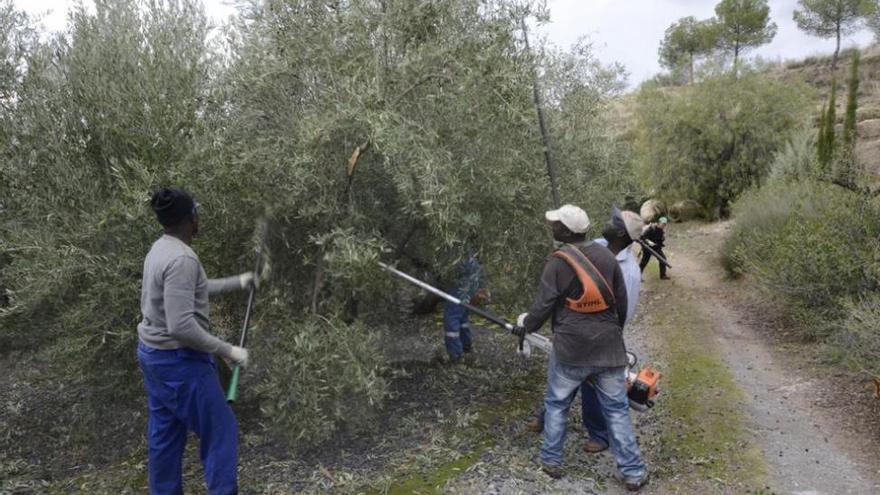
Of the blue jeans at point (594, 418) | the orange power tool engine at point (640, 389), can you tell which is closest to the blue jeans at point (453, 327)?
the blue jeans at point (594, 418)

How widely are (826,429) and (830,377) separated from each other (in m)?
1.94

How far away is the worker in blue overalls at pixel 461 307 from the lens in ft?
23.6

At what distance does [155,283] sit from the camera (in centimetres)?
415

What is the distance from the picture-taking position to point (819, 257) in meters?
9.63

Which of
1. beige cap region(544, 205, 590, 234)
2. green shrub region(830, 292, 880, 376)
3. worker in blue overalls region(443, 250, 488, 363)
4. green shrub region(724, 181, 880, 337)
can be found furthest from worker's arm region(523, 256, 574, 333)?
green shrub region(724, 181, 880, 337)

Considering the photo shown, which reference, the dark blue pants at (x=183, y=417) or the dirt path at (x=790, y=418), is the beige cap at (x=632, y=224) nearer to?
the dirt path at (x=790, y=418)

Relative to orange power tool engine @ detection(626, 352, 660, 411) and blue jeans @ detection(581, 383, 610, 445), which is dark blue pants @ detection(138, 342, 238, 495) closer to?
blue jeans @ detection(581, 383, 610, 445)

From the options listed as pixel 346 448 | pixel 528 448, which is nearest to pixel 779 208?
pixel 528 448

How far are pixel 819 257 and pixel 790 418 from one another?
3576 mm

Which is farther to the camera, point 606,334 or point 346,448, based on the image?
point 346,448

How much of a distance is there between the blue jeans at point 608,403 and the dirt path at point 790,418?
134 centimetres

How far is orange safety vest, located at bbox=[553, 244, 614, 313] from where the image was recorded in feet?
16.3

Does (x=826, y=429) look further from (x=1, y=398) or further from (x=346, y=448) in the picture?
(x=1, y=398)

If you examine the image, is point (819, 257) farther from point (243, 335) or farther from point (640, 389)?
point (243, 335)
